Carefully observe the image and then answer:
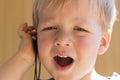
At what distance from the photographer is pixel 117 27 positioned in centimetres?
127

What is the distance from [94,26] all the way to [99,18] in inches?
1.1

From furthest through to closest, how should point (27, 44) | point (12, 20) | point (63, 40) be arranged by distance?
point (12, 20) < point (27, 44) < point (63, 40)

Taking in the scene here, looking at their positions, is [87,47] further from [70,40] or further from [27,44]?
[27,44]

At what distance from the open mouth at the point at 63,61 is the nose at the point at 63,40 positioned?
0.11 feet

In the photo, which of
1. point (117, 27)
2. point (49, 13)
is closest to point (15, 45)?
point (117, 27)

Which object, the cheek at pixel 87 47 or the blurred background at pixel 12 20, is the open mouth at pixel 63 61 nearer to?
the cheek at pixel 87 47

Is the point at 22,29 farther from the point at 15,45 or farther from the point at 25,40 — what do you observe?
the point at 15,45

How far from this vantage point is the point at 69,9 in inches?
29.8

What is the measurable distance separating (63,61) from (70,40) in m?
0.05

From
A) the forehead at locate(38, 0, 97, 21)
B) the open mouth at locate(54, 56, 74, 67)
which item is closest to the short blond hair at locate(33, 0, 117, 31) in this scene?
the forehead at locate(38, 0, 97, 21)

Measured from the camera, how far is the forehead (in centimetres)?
75

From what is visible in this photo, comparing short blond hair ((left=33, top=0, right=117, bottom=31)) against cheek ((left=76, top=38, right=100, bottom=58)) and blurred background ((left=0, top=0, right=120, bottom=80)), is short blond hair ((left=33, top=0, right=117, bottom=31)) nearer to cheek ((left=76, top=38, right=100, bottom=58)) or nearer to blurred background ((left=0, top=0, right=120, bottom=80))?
cheek ((left=76, top=38, right=100, bottom=58))

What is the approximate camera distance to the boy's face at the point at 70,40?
2.40 feet

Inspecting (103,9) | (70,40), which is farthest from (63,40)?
(103,9)
